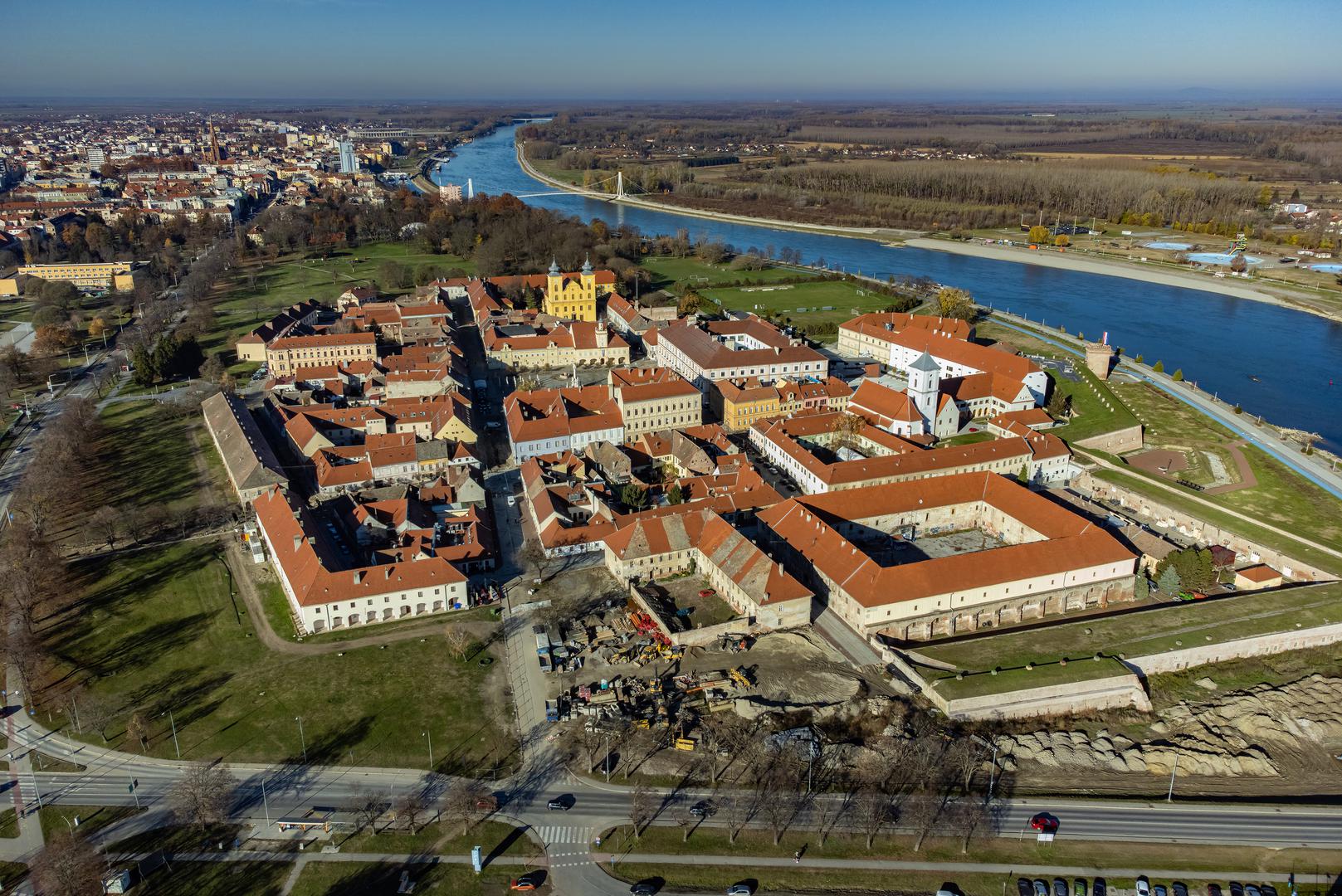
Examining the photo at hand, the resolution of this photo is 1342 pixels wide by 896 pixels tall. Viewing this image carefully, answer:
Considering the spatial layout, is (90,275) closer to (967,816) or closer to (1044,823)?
(967,816)

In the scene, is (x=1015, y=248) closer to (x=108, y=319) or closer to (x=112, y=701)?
(x=108, y=319)

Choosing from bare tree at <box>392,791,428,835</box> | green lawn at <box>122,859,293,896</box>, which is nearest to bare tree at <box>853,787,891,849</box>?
bare tree at <box>392,791,428,835</box>

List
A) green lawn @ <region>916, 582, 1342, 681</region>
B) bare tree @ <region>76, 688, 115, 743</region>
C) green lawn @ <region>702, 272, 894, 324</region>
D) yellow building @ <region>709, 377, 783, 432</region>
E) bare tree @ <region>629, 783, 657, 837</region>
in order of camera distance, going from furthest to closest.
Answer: green lawn @ <region>702, 272, 894, 324</region>, yellow building @ <region>709, 377, 783, 432</region>, green lawn @ <region>916, 582, 1342, 681</region>, bare tree @ <region>76, 688, 115, 743</region>, bare tree @ <region>629, 783, 657, 837</region>

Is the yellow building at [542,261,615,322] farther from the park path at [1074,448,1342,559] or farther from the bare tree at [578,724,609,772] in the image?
the bare tree at [578,724,609,772]

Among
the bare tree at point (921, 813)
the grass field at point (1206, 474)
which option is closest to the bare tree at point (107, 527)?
the bare tree at point (921, 813)

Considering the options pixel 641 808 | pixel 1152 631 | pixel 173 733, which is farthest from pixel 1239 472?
pixel 173 733

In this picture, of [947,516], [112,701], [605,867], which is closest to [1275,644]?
[947,516]
